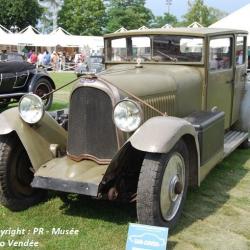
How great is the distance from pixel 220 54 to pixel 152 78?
1420 mm

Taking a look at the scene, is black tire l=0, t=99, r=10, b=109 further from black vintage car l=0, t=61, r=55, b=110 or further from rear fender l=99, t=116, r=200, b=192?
rear fender l=99, t=116, r=200, b=192

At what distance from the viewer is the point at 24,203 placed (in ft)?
14.3

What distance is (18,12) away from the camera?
188 feet

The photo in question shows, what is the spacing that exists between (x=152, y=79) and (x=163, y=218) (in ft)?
4.69

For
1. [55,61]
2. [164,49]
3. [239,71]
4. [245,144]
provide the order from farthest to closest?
[55,61]
[245,144]
[239,71]
[164,49]

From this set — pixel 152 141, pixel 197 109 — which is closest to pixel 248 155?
pixel 197 109

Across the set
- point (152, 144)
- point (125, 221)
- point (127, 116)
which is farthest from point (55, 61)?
point (152, 144)

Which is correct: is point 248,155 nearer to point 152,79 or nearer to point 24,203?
point 152,79

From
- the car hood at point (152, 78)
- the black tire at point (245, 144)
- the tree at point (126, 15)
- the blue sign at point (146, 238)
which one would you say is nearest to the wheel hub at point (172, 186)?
the blue sign at point (146, 238)

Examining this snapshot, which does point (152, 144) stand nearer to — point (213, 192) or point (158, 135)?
point (158, 135)

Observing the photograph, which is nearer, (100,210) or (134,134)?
(134,134)

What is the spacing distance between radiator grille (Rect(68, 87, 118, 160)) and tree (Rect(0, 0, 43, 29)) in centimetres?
5570

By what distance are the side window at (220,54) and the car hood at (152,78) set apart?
0.30 m

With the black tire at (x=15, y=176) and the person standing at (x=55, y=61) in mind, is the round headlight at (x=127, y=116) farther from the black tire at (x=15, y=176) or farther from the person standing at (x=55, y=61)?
the person standing at (x=55, y=61)
